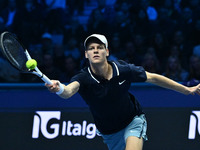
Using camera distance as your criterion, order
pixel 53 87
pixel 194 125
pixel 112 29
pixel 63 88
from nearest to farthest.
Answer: pixel 53 87, pixel 63 88, pixel 194 125, pixel 112 29

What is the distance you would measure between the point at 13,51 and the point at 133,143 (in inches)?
63.4

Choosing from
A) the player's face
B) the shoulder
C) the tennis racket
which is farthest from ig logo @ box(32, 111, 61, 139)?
the tennis racket

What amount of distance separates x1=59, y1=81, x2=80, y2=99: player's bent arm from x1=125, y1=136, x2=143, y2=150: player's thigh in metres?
0.80

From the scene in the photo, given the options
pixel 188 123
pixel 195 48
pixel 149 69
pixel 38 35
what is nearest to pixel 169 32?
pixel 195 48

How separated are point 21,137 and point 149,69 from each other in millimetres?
2790

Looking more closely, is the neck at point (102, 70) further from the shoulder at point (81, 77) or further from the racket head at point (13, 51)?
the racket head at point (13, 51)

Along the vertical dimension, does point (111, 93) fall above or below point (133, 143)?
above

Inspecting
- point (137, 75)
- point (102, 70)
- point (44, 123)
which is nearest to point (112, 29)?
point (44, 123)

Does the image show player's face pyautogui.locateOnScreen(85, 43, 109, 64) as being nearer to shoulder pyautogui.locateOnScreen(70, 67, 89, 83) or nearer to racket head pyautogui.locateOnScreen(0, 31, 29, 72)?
shoulder pyautogui.locateOnScreen(70, 67, 89, 83)

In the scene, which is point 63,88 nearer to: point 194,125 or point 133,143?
point 133,143

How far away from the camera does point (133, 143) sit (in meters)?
4.73

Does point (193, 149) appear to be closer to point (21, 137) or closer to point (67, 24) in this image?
point (21, 137)

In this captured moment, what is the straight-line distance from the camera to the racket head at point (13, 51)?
13.5ft

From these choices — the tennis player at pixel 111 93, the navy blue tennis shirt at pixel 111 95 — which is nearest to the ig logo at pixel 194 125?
the tennis player at pixel 111 93
